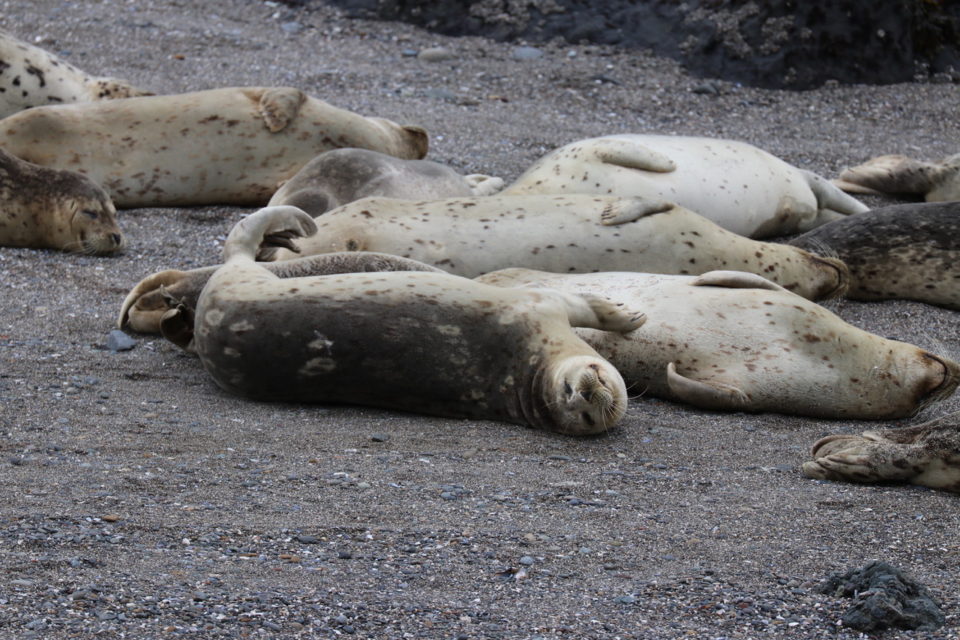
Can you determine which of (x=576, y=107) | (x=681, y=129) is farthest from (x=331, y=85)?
(x=681, y=129)

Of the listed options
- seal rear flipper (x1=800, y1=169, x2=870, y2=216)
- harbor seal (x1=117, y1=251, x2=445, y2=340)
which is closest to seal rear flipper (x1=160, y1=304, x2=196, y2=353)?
harbor seal (x1=117, y1=251, x2=445, y2=340)

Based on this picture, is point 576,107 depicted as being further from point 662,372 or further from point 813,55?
point 662,372

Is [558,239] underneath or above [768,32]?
underneath

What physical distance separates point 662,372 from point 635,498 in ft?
3.94

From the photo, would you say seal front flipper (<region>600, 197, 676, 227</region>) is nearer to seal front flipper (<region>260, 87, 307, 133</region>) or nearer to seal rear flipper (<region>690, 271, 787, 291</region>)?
seal rear flipper (<region>690, 271, 787, 291</region>)

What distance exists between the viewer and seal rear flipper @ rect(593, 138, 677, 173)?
6.57 meters

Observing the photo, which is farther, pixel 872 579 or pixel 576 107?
pixel 576 107

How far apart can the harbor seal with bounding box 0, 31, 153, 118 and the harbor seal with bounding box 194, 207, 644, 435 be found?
4.18m

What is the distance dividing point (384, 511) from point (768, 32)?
775cm

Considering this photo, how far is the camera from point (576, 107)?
30.7 feet

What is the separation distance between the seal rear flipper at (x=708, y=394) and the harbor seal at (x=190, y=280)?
98 centimetres

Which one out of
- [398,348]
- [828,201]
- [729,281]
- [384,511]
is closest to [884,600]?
[384,511]

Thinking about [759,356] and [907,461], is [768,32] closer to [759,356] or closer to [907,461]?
[759,356]

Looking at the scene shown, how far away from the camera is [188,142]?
727 centimetres
